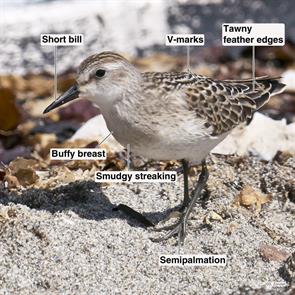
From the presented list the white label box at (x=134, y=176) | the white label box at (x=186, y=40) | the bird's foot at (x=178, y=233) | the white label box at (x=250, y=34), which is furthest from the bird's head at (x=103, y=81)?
the white label box at (x=250, y=34)

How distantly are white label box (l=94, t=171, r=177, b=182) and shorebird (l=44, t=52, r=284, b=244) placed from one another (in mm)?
142

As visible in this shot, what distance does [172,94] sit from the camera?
19.1ft

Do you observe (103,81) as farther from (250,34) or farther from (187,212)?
(250,34)

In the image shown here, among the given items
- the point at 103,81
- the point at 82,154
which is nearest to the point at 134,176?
the point at 82,154

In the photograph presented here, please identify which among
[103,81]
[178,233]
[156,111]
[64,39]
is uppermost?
[64,39]

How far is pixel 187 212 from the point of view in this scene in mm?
5816

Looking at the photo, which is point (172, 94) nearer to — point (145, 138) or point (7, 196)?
point (145, 138)

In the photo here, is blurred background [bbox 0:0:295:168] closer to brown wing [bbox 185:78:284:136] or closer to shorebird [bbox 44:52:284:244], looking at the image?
brown wing [bbox 185:78:284:136]

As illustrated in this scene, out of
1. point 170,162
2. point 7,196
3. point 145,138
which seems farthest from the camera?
point 170,162

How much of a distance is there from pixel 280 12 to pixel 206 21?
84 cm

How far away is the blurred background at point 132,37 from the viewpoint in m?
9.62

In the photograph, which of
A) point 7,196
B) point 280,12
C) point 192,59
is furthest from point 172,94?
point 280,12

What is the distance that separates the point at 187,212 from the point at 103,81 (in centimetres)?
84

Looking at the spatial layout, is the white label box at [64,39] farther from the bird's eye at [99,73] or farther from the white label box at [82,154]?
the bird's eye at [99,73]
